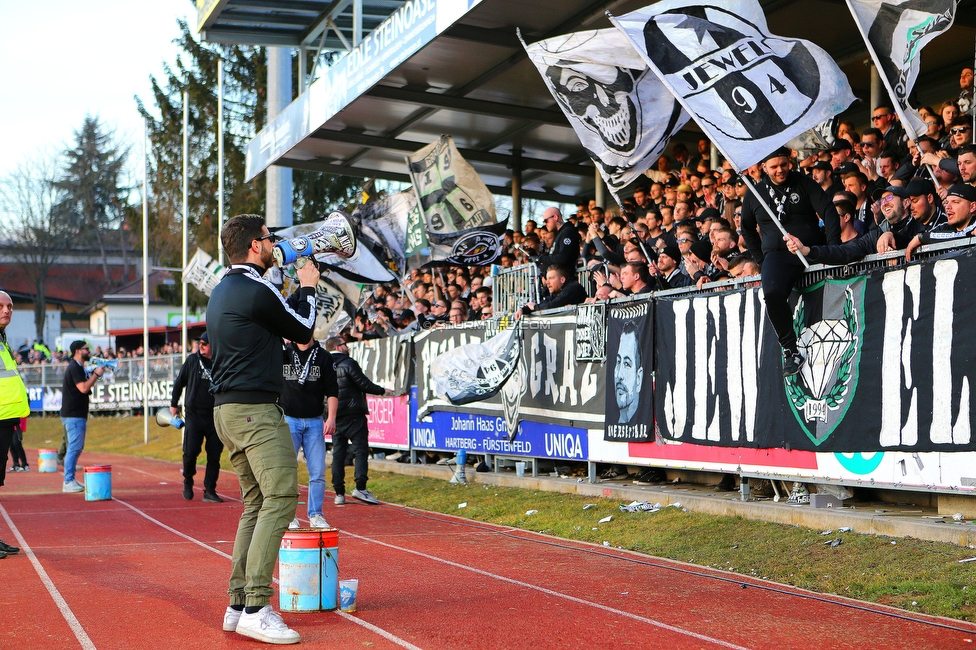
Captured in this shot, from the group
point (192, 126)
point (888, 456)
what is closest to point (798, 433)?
point (888, 456)

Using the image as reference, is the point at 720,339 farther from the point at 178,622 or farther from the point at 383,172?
the point at 383,172

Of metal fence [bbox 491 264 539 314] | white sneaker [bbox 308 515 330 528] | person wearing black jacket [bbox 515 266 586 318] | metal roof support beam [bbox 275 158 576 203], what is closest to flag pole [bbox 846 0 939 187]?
person wearing black jacket [bbox 515 266 586 318]

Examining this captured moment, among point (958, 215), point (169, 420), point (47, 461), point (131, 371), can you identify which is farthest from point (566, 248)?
point (131, 371)

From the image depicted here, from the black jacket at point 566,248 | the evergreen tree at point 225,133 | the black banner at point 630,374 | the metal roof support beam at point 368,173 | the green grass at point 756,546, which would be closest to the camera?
the green grass at point 756,546

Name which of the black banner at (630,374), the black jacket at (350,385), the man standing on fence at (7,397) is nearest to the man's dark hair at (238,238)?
the man standing on fence at (7,397)

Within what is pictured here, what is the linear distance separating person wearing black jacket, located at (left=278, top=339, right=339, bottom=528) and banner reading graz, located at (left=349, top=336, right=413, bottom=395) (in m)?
6.46

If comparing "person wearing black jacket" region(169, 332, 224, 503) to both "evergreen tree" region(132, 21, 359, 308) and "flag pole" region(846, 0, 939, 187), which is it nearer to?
"flag pole" region(846, 0, 939, 187)

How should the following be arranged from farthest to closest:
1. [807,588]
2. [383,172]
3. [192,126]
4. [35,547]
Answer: [192,126], [383,172], [35,547], [807,588]

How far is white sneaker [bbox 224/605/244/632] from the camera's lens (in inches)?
253

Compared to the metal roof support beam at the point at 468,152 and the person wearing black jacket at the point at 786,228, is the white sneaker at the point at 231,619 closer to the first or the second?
the person wearing black jacket at the point at 786,228

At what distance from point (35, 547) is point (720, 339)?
24.1 ft

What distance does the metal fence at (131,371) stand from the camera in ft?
119

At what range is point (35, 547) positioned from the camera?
10.6m

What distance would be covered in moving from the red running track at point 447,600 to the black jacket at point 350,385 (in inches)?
120
